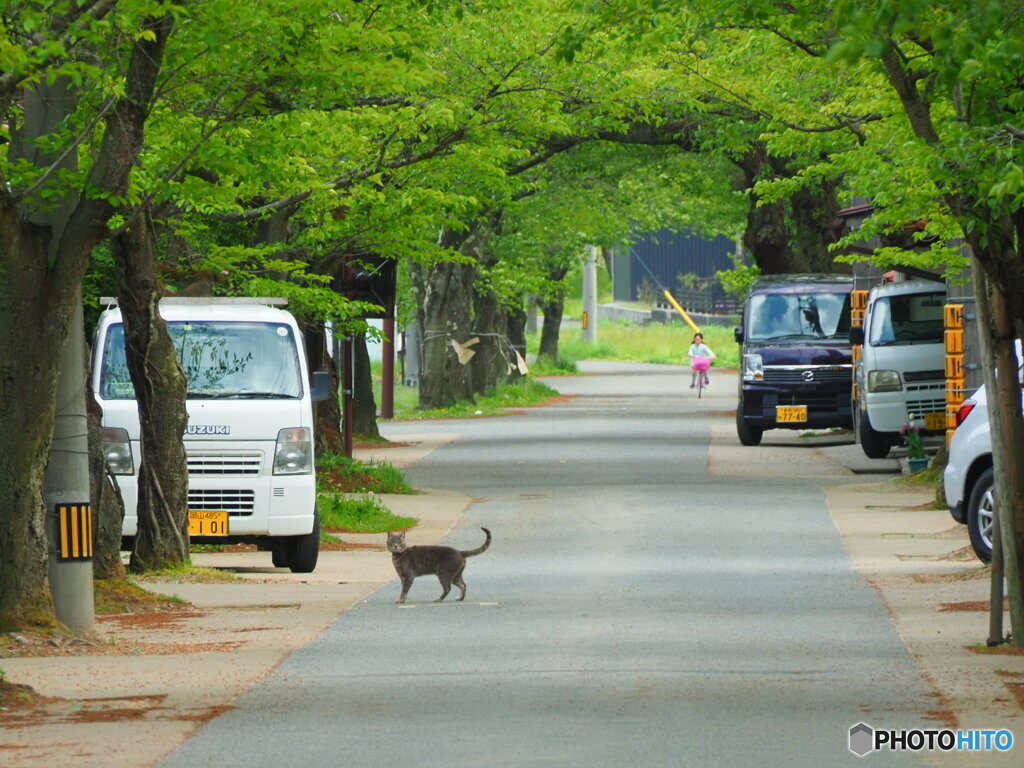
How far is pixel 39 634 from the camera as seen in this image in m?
11.2

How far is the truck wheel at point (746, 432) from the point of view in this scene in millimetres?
31344

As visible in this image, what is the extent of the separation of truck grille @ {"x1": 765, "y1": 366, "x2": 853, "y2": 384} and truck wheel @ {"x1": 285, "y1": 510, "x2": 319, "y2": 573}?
15447 mm

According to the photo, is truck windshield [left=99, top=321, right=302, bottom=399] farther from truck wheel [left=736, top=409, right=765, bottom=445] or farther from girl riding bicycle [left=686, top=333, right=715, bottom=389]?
girl riding bicycle [left=686, top=333, right=715, bottom=389]

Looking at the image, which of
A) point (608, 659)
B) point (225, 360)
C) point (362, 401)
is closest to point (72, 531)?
point (608, 659)

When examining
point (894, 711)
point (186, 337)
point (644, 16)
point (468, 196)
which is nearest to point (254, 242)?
point (468, 196)

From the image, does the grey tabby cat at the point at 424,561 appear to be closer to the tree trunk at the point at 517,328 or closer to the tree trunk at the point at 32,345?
the tree trunk at the point at 32,345

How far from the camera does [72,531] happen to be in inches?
458

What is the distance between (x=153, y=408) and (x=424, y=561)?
10.1ft

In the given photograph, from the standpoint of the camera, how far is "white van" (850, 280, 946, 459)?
26.0 m

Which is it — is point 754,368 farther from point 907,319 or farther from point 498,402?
point 498,402

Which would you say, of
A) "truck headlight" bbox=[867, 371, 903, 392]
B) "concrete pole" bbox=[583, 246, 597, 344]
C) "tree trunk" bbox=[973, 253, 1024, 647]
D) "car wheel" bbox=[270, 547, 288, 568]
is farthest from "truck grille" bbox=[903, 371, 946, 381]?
"concrete pole" bbox=[583, 246, 597, 344]

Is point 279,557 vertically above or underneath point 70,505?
underneath

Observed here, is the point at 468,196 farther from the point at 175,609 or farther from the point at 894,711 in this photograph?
the point at 894,711

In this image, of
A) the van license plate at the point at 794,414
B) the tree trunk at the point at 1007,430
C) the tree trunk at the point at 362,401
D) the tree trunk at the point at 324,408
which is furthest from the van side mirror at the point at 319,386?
the tree trunk at the point at 362,401
